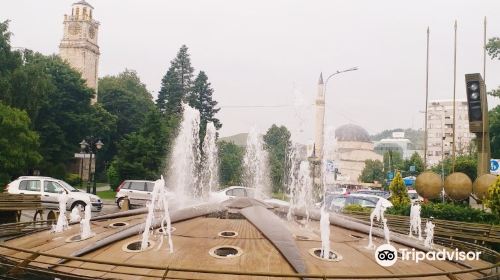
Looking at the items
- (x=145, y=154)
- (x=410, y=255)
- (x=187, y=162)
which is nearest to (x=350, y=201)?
(x=410, y=255)

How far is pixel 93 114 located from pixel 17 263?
3702 cm

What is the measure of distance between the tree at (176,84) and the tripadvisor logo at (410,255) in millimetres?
40617

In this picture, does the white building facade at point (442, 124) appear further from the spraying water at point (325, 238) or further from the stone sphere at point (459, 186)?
the spraying water at point (325, 238)

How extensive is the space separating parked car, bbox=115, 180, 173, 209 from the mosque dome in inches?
3035

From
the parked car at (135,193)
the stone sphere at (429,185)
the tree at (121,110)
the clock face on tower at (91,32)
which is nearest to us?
the stone sphere at (429,185)

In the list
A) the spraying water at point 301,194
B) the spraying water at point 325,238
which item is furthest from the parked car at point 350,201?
the spraying water at point 325,238

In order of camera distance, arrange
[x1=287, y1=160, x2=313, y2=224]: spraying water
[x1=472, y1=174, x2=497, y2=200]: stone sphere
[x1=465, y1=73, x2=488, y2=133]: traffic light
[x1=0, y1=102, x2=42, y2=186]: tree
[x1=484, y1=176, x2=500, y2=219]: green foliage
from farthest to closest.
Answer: [x1=0, y1=102, x2=42, y2=186]: tree, [x1=465, y1=73, x2=488, y2=133]: traffic light, [x1=472, y1=174, x2=497, y2=200]: stone sphere, [x1=484, y1=176, x2=500, y2=219]: green foliage, [x1=287, y1=160, x2=313, y2=224]: spraying water

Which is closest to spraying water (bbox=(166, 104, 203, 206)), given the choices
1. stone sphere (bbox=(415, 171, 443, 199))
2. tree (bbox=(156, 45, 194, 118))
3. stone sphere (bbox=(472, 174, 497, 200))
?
stone sphere (bbox=(415, 171, 443, 199))

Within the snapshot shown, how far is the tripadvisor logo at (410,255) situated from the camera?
20.4ft

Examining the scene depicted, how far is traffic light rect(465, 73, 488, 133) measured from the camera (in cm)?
1767

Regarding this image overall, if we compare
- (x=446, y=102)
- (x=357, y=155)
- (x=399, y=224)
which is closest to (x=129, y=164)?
(x=399, y=224)

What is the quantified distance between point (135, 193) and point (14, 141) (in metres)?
7.94

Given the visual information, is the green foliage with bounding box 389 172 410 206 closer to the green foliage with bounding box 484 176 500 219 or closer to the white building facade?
the green foliage with bounding box 484 176 500 219

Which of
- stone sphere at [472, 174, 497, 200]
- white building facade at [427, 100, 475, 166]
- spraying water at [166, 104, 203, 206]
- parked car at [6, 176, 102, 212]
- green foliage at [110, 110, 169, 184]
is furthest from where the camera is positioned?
white building facade at [427, 100, 475, 166]
